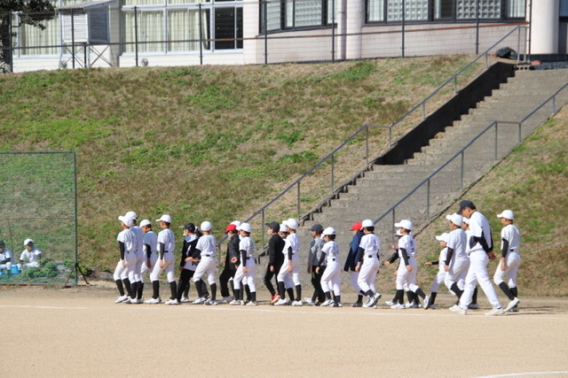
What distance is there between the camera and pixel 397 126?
26.5 metres

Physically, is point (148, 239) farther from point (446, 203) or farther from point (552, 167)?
point (552, 167)

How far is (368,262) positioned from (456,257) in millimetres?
1594

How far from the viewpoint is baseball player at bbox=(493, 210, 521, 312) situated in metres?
15.4

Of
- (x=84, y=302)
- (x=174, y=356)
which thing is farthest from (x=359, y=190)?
(x=174, y=356)

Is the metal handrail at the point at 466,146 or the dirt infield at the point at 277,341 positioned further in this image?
the metal handrail at the point at 466,146

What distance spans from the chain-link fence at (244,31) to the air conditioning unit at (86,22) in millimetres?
41

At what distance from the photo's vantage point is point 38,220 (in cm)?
2236

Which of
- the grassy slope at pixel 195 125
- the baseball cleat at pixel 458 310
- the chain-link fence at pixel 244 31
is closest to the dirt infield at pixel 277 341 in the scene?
the baseball cleat at pixel 458 310

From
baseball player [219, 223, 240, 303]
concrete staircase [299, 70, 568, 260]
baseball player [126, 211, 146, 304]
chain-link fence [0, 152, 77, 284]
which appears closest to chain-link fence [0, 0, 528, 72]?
concrete staircase [299, 70, 568, 260]

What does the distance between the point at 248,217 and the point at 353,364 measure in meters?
13.0

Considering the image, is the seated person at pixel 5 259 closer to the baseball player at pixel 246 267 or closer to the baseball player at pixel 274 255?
the baseball player at pixel 246 267

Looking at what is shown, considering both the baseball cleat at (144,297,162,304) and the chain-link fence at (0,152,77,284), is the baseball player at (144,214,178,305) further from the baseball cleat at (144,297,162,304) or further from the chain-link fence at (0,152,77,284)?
the chain-link fence at (0,152,77,284)

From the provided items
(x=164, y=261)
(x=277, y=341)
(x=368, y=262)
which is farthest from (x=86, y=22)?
(x=277, y=341)

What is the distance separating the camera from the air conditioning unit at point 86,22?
3766 centimetres
